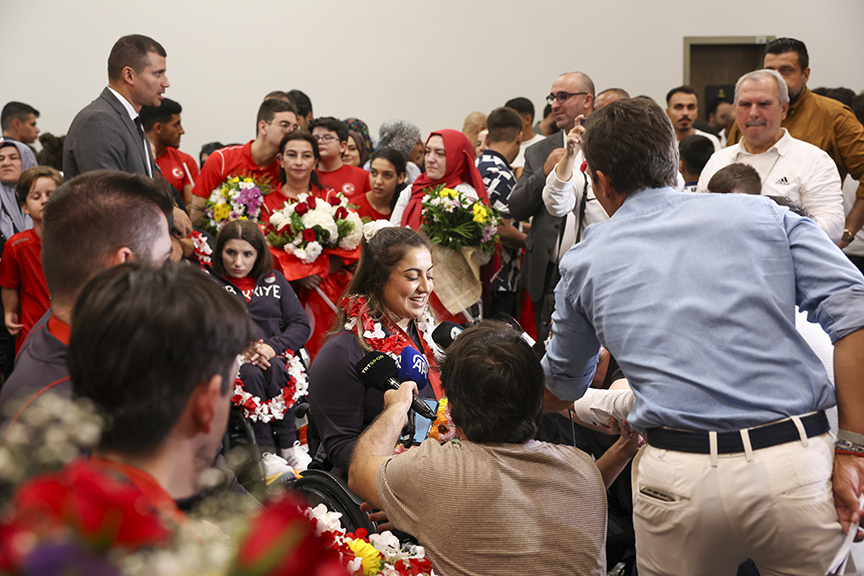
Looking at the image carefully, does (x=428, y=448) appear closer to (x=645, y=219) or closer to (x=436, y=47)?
(x=645, y=219)

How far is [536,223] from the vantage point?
432 centimetres

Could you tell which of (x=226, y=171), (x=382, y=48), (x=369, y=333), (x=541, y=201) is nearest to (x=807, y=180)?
(x=541, y=201)

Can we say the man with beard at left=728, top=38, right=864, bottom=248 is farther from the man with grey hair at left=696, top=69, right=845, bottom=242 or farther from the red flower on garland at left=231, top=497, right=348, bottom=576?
the red flower on garland at left=231, top=497, right=348, bottom=576

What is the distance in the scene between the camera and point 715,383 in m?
1.53

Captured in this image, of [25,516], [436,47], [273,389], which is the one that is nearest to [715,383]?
[25,516]

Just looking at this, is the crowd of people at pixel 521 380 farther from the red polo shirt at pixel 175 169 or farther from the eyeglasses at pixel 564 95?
the red polo shirt at pixel 175 169

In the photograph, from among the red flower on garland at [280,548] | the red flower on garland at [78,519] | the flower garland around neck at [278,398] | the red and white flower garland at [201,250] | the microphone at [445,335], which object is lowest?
the flower garland around neck at [278,398]

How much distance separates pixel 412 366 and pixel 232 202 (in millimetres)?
2264

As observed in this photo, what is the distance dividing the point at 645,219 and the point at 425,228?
2813mm

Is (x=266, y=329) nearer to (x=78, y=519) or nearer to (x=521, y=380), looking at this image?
(x=521, y=380)

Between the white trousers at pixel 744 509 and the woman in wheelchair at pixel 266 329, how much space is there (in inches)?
93.4

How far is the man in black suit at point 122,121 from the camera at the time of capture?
11.0 ft

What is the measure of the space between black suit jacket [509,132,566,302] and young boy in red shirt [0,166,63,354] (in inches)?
100

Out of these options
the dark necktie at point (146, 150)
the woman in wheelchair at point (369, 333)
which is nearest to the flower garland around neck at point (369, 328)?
the woman in wheelchair at point (369, 333)
